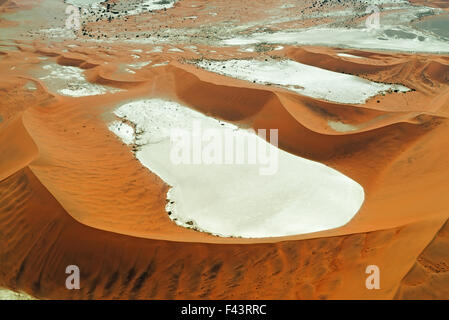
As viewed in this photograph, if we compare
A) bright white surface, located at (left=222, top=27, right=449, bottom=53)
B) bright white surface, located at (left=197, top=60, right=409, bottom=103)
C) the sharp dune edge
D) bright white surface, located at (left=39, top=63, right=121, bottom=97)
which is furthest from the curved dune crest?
bright white surface, located at (left=222, top=27, right=449, bottom=53)

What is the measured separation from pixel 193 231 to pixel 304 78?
12.6 m

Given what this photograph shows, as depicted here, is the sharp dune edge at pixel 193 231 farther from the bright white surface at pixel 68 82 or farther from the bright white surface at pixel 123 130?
the bright white surface at pixel 68 82

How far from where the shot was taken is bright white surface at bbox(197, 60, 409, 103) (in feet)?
49.8

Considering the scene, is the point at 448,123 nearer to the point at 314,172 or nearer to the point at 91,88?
the point at 314,172

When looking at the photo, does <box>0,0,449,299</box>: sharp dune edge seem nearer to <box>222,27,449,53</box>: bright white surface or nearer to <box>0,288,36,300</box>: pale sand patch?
<box>0,288,36,300</box>: pale sand patch

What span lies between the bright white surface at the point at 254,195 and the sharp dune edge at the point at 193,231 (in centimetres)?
46

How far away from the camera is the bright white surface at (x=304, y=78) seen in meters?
15.2

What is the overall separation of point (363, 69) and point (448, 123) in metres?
8.86

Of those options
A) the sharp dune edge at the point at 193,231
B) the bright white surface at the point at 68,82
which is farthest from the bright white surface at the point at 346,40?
the bright white surface at the point at 68,82

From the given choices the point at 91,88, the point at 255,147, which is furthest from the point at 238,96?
the point at 91,88

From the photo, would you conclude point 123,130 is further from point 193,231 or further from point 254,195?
point 193,231

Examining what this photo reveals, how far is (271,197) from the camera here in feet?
28.8

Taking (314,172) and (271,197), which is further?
(314,172)
